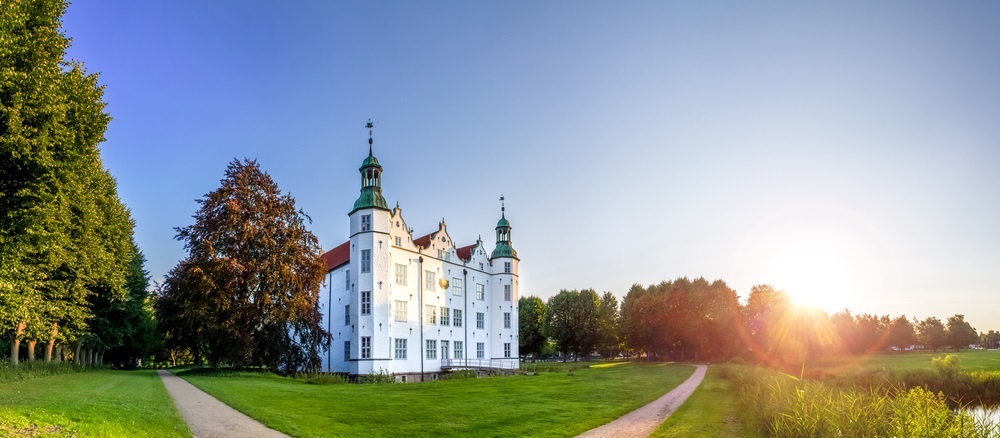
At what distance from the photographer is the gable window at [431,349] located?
43.6 meters

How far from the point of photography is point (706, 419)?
16.7 metres

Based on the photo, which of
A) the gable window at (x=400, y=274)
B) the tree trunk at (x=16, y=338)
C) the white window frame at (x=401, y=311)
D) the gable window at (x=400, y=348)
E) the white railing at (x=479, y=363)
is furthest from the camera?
the white railing at (x=479, y=363)

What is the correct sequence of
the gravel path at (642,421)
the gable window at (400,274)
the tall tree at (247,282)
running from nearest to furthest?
1. the gravel path at (642,421)
2. the tall tree at (247,282)
3. the gable window at (400,274)

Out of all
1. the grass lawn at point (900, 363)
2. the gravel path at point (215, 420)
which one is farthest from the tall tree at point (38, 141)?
the grass lawn at point (900, 363)

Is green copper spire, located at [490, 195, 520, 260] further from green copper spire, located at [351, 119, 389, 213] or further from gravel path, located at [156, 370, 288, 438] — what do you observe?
gravel path, located at [156, 370, 288, 438]

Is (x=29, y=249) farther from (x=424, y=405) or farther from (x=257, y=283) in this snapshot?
(x=257, y=283)

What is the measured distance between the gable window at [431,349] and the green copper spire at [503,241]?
11.4 metres

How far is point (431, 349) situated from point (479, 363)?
19.3ft

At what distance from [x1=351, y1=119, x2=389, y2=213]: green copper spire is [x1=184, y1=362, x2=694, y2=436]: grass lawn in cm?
1748

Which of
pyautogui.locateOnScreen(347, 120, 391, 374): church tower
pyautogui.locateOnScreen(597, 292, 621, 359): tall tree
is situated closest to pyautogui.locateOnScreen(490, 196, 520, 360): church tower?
pyautogui.locateOnScreen(347, 120, 391, 374): church tower

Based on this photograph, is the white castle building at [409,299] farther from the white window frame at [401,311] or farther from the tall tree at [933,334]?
the tall tree at [933,334]

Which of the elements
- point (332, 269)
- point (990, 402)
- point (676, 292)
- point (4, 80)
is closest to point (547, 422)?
point (4, 80)

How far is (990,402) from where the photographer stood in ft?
95.3

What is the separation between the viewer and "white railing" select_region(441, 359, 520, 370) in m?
45.1
